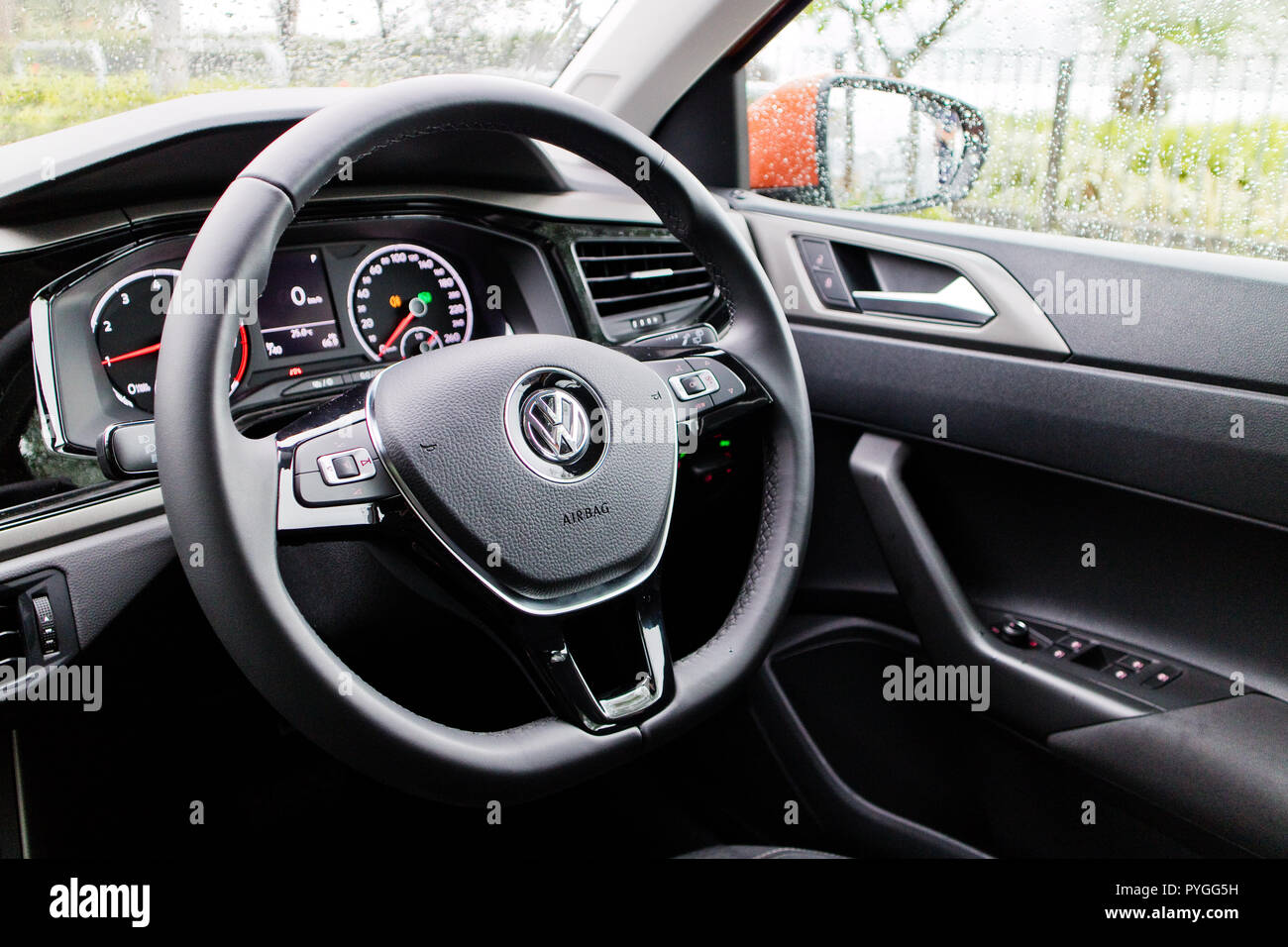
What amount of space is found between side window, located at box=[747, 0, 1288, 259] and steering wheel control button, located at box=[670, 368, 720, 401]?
713 millimetres

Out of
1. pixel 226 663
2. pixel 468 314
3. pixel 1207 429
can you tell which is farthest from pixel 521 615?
pixel 1207 429

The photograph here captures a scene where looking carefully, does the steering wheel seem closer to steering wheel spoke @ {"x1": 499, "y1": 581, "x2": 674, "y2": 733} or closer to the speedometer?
steering wheel spoke @ {"x1": 499, "y1": 581, "x2": 674, "y2": 733}

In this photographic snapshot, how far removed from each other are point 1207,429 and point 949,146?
0.74m

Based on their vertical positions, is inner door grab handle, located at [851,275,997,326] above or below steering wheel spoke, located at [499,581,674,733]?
above

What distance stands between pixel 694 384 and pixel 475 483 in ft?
1.13

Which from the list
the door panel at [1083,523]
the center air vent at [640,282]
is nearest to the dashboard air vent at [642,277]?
the center air vent at [640,282]

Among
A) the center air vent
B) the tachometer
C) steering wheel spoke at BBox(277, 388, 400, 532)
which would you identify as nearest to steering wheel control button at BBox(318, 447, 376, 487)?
steering wheel spoke at BBox(277, 388, 400, 532)

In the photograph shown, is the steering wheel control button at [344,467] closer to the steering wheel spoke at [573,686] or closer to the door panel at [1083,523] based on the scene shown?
the steering wheel spoke at [573,686]

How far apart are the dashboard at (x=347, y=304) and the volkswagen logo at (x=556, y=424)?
112 mm

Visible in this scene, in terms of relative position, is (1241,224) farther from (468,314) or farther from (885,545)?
(468,314)

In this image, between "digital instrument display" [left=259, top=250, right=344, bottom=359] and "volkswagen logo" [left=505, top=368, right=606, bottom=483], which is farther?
"digital instrument display" [left=259, top=250, right=344, bottom=359]

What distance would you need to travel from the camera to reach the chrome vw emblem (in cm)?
98

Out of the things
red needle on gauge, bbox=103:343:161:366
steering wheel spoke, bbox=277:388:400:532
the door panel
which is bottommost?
the door panel

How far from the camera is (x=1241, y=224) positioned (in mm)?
1421
